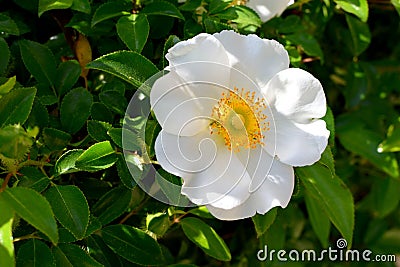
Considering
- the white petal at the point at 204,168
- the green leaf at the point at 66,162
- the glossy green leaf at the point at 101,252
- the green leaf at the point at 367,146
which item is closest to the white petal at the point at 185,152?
the white petal at the point at 204,168

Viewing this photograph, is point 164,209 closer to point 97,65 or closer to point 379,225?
point 97,65

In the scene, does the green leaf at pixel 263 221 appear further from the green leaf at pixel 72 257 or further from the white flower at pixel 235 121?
the green leaf at pixel 72 257

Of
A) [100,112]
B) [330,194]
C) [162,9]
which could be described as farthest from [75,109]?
[330,194]

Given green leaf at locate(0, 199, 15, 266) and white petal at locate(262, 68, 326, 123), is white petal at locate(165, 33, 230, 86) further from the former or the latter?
green leaf at locate(0, 199, 15, 266)

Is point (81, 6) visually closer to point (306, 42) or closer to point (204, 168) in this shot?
point (204, 168)

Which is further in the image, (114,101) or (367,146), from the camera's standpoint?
(367,146)

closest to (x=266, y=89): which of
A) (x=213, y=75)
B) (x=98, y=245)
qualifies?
(x=213, y=75)
